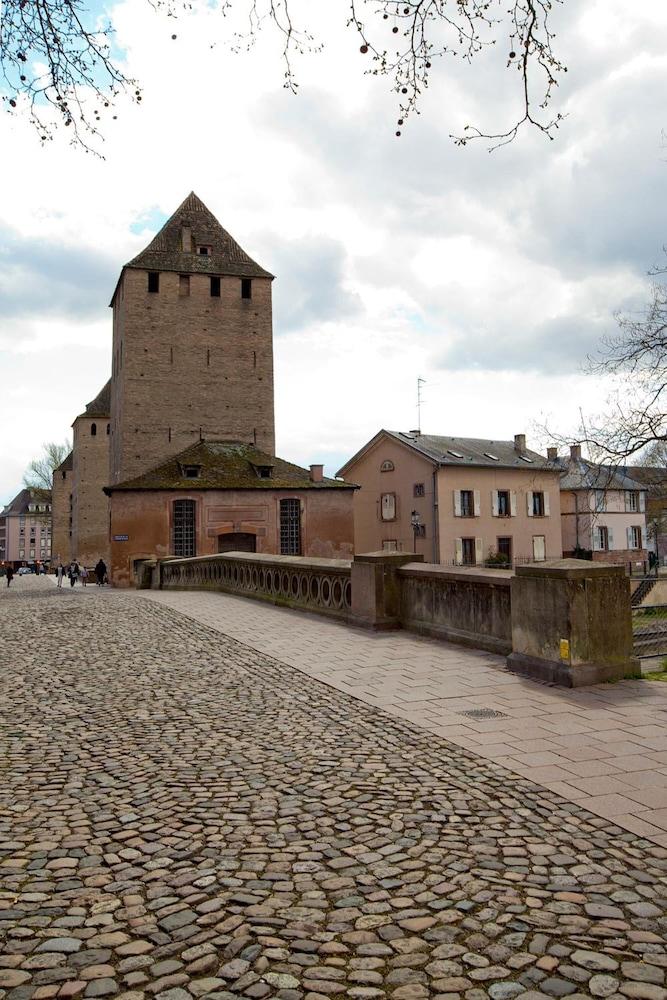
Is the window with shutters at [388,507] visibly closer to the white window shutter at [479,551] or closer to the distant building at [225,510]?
the white window shutter at [479,551]

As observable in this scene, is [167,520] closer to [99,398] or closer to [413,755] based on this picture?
[413,755]

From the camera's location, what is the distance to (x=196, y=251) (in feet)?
143

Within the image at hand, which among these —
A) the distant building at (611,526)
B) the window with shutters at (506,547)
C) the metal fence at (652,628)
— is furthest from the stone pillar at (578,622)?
the distant building at (611,526)

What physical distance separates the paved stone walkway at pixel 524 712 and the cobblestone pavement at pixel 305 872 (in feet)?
0.72

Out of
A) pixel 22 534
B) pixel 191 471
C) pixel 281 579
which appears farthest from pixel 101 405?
pixel 22 534

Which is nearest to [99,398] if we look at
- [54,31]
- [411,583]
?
[411,583]

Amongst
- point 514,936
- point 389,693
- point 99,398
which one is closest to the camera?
point 514,936

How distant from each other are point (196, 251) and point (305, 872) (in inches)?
1735

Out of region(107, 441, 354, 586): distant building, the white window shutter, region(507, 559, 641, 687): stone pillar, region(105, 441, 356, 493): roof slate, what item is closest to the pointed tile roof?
region(105, 441, 356, 493): roof slate

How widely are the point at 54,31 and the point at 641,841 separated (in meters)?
5.26

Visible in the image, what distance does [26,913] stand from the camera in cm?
283

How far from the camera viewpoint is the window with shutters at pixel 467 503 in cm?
4538

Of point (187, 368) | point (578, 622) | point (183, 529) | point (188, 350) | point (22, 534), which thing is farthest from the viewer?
point (22, 534)

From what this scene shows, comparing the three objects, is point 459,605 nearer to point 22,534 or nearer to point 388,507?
point 388,507
